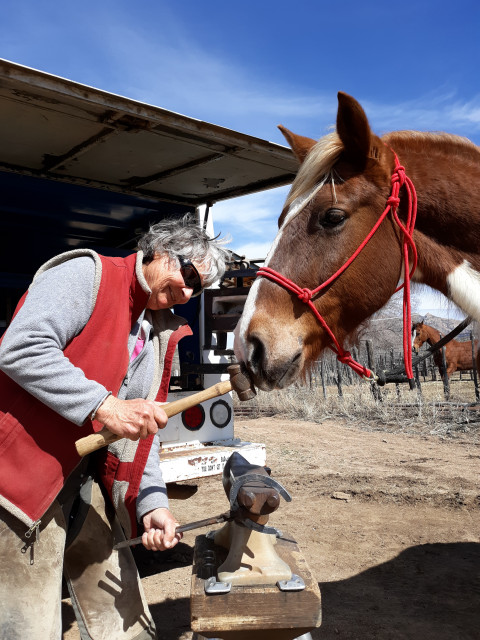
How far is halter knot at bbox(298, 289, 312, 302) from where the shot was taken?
2.03m

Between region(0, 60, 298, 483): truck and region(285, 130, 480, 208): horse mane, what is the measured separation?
42.5 inches

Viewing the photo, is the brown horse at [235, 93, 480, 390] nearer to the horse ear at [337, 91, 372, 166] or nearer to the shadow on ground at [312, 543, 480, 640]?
the horse ear at [337, 91, 372, 166]

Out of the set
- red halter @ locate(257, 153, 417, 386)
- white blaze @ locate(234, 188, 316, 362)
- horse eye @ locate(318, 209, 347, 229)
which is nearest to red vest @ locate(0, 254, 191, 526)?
white blaze @ locate(234, 188, 316, 362)

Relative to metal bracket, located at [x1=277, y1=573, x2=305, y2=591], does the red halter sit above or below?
above

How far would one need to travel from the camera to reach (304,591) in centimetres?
172

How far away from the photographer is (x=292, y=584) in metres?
1.73

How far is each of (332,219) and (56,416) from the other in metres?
1.26

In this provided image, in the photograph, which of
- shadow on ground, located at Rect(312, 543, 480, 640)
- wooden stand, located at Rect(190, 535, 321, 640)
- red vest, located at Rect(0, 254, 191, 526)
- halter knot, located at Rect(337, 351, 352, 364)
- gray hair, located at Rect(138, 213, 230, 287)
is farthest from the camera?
shadow on ground, located at Rect(312, 543, 480, 640)

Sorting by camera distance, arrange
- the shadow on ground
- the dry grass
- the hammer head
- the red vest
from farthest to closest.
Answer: the dry grass → the shadow on ground → the hammer head → the red vest

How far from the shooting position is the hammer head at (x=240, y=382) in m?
1.90

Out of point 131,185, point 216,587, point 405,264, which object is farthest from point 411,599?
point 131,185

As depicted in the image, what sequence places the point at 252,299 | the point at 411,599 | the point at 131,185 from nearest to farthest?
1. the point at 252,299
2. the point at 411,599
3. the point at 131,185

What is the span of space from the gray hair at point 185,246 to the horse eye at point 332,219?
56cm

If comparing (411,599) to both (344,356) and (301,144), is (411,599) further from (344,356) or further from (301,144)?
(301,144)
